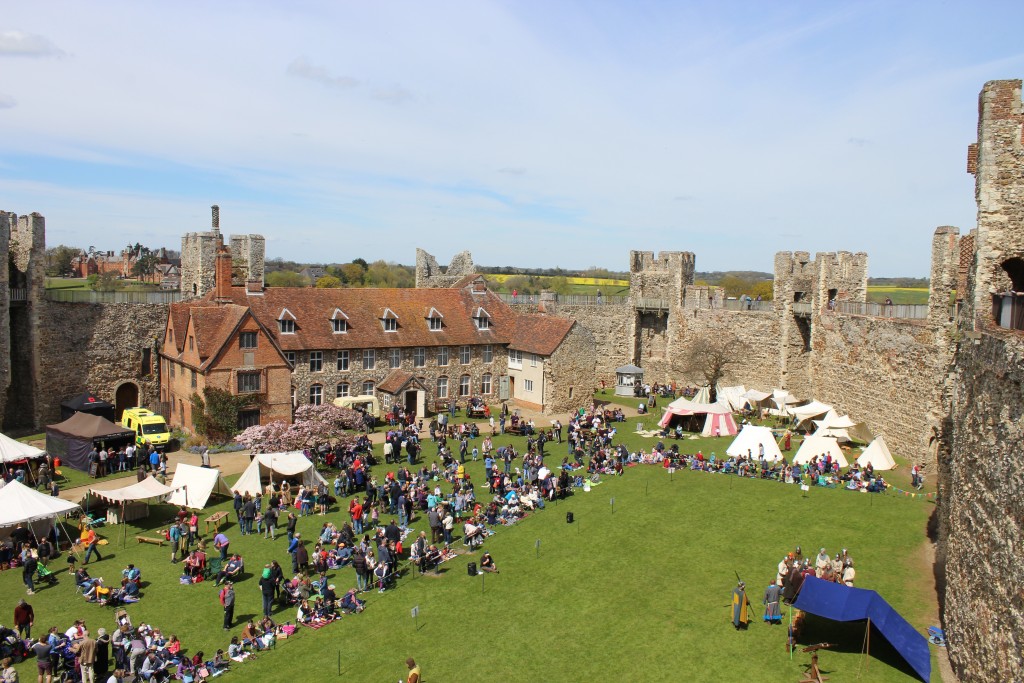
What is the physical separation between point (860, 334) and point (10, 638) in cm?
3306

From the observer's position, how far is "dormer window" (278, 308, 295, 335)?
37.5 meters

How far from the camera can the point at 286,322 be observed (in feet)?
123

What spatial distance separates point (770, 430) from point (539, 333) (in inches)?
605

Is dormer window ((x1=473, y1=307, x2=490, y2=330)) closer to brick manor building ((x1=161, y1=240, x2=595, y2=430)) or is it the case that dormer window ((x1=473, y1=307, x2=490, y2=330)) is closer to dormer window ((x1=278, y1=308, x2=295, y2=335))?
brick manor building ((x1=161, y1=240, x2=595, y2=430))

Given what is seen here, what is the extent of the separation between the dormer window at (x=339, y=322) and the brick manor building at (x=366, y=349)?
5 centimetres

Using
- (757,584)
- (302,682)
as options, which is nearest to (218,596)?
(302,682)

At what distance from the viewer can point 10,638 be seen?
1602cm

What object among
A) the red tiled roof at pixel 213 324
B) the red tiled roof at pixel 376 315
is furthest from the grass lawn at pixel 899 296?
the red tiled roof at pixel 213 324

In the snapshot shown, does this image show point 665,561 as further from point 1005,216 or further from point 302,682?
point 1005,216

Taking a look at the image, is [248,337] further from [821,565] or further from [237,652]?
[821,565]

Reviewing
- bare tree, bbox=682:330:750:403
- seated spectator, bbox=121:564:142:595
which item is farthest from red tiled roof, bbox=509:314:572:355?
seated spectator, bbox=121:564:142:595

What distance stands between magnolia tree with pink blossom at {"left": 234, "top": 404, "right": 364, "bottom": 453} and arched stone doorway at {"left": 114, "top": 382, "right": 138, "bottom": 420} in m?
10.6

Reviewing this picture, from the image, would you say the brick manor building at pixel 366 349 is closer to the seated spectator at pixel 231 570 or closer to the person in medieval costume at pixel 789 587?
the seated spectator at pixel 231 570

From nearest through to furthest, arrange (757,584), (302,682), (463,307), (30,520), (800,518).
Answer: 1. (302,682)
2. (757,584)
3. (30,520)
4. (800,518)
5. (463,307)
